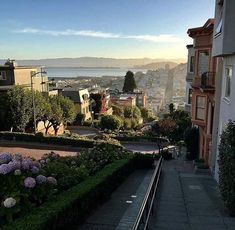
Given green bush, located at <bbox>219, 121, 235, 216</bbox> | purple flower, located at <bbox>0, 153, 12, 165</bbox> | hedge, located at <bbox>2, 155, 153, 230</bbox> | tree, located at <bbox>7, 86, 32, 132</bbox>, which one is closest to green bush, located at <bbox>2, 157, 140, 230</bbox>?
hedge, located at <bbox>2, 155, 153, 230</bbox>

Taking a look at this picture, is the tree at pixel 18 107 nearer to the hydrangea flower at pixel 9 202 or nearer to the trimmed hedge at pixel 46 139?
the trimmed hedge at pixel 46 139

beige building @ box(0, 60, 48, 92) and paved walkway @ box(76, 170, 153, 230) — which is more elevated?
beige building @ box(0, 60, 48, 92)

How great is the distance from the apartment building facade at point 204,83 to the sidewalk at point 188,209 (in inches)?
334

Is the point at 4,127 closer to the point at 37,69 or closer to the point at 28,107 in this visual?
the point at 28,107

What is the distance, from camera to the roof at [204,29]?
76.9 ft

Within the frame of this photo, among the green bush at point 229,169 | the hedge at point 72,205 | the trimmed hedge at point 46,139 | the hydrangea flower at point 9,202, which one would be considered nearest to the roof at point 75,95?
the trimmed hedge at point 46,139

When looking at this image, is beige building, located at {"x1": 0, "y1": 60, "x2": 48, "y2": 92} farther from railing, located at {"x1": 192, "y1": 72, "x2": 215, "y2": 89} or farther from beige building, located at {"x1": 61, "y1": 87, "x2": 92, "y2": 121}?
railing, located at {"x1": 192, "y1": 72, "x2": 215, "y2": 89}

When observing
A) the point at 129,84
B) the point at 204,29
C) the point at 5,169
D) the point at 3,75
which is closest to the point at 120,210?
the point at 5,169

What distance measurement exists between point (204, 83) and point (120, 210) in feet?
45.7

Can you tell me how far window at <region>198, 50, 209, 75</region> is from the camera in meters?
24.0

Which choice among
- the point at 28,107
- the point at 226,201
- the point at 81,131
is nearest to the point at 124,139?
the point at 28,107

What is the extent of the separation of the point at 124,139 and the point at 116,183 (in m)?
30.4

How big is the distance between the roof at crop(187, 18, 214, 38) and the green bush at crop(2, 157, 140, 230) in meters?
14.1

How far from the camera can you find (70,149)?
30.2 metres
